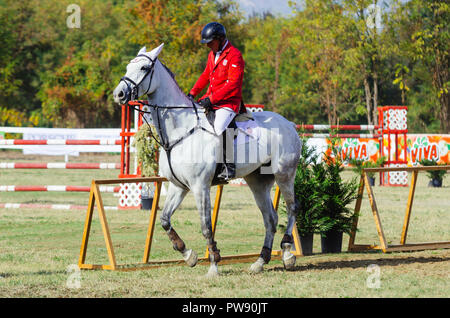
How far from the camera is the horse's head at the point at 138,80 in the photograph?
7.12 meters

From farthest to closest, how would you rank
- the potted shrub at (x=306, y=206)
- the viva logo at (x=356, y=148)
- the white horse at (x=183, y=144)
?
the viva logo at (x=356, y=148), the potted shrub at (x=306, y=206), the white horse at (x=183, y=144)

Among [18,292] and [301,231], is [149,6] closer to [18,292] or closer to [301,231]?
[301,231]

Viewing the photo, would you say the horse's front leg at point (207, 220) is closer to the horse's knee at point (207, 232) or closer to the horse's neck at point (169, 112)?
the horse's knee at point (207, 232)

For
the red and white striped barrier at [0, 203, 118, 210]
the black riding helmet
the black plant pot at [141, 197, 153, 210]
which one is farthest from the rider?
the red and white striped barrier at [0, 203, 118, 210]

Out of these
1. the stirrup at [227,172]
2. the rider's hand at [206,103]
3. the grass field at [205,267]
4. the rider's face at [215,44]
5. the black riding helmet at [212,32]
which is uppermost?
the black riding helmet at [212,32]

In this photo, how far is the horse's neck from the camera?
7.61 m

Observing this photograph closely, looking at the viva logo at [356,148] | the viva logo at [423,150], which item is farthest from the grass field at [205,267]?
the viva logo at [423,150]

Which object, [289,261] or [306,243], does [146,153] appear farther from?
[289,261]

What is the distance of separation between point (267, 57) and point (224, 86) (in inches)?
1676

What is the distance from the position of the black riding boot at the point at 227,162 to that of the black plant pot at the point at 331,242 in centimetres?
255

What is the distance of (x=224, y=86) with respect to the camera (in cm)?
770

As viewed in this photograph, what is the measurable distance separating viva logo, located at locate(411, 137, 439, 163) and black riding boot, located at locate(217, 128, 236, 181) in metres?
20.5

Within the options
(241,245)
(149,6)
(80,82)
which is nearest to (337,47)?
(149,6)

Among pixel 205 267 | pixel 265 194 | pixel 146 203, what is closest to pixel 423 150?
pixel 146 203
